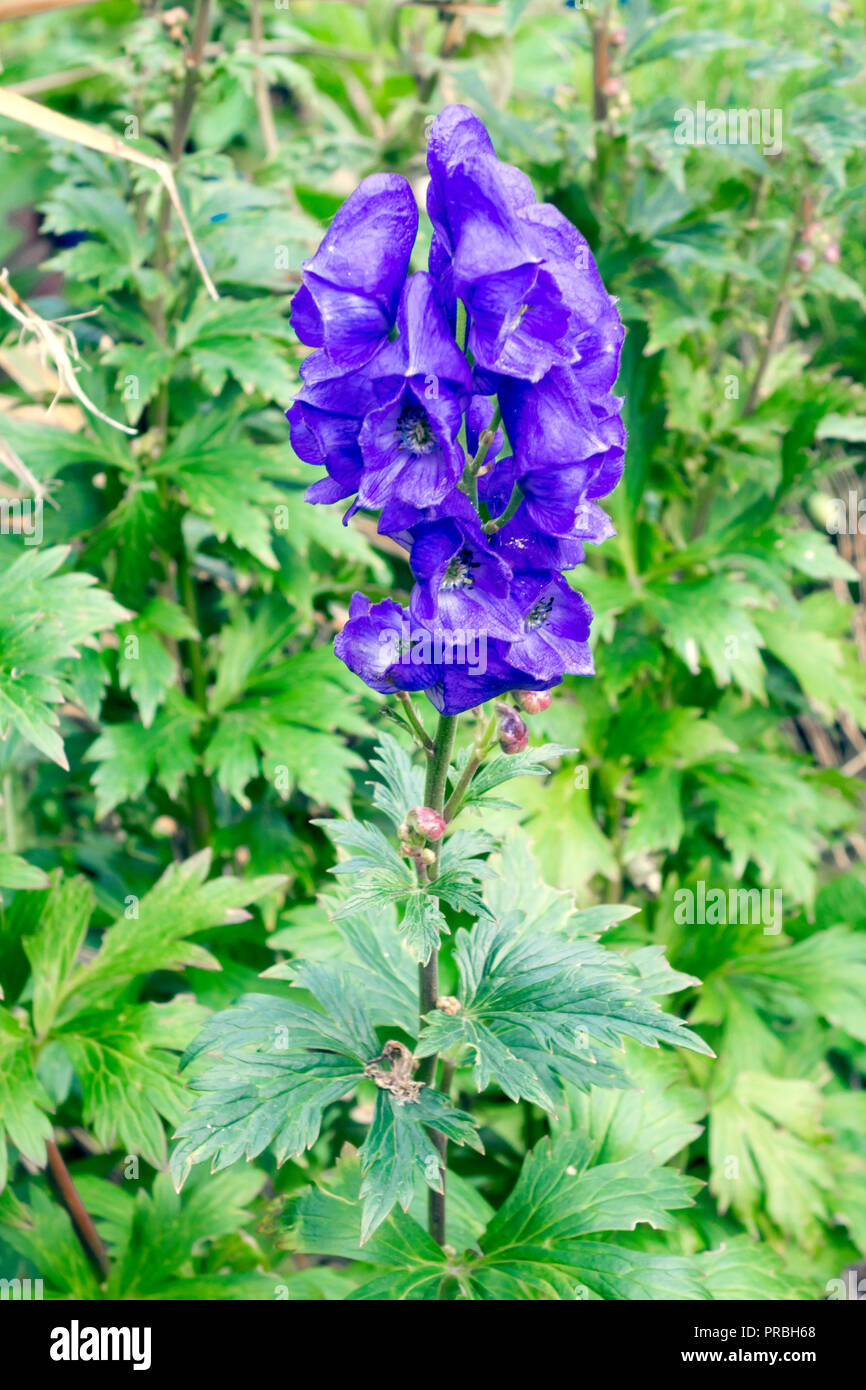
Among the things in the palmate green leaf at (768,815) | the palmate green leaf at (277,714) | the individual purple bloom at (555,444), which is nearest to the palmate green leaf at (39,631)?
the palmate green leaf at (277,714)

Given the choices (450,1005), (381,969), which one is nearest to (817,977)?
(381,969)

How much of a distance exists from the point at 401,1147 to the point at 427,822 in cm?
42

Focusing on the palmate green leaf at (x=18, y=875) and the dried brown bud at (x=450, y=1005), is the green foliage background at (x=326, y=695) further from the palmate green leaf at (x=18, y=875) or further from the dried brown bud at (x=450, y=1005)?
the dried brown bud at (x=450, y=1005)

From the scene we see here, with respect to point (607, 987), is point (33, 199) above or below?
above

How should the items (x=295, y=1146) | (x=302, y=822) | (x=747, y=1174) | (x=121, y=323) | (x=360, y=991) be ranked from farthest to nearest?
(x=302, y=822) < (x=121, y=323) < (x=747, y=1174) < (x=360, y=991) < (x=295, y=1146)

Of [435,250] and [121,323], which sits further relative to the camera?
[121,323]

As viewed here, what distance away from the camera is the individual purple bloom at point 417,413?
3.61ft

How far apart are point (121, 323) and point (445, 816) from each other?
5.46 feet

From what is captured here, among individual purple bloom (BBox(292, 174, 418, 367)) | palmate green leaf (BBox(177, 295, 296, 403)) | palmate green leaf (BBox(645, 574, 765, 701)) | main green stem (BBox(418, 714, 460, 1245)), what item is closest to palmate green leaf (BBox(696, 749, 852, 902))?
palmate green leaf (BBox(645, 574, 765, 701))

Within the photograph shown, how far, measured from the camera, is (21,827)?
264 cm

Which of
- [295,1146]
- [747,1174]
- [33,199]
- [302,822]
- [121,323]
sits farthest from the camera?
[33,199]
